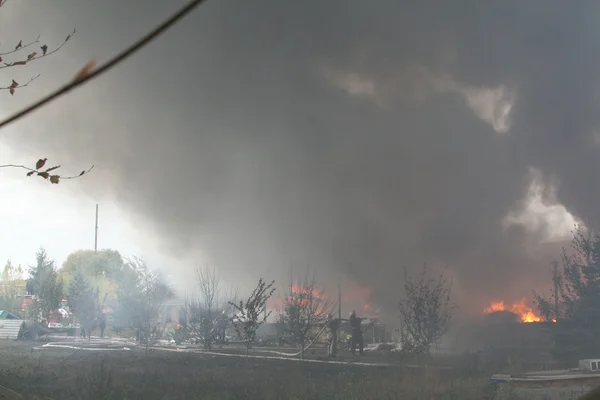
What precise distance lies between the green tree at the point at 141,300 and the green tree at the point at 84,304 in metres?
5.30

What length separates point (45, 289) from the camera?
38156 millimetres

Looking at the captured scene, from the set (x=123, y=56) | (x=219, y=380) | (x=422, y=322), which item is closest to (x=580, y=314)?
(x=422, y=322)

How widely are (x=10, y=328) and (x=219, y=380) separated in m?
20.3

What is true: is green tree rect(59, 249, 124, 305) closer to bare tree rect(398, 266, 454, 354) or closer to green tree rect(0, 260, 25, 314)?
green tree rect(0, 260, 25, 314)

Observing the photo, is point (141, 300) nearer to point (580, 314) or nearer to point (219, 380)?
point (219, 380)

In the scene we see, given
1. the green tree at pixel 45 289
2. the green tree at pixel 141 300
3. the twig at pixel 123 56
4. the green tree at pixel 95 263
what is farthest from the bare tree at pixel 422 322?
the green tree at pixel 95 263

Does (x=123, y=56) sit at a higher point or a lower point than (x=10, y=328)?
higher

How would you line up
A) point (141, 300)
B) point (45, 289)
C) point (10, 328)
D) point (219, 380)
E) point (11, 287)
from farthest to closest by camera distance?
point (11, 287) < point (45, 289) < point (10, 328) < point (141, 300) < point (219, 380)

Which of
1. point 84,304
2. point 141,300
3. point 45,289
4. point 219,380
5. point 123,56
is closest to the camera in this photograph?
point 123,56

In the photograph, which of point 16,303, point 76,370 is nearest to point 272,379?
point 76,370

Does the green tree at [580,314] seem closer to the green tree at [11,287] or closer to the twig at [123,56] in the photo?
the twig at [123,56]

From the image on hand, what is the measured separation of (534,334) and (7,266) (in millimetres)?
60612

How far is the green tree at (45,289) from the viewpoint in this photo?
37.4 m

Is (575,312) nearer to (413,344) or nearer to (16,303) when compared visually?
(413,344)
